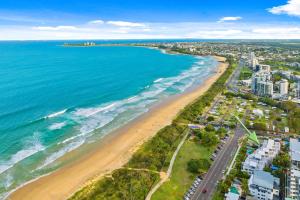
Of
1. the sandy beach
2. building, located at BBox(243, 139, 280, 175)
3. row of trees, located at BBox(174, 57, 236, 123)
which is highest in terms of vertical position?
row of trees, located at BBox(174, 57, 236, 123)

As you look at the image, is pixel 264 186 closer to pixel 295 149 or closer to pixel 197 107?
pixel 295 149

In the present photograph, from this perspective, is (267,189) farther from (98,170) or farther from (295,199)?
(98,170)

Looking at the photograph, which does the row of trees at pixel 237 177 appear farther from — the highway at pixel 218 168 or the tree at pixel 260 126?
the tree at pixel 260 126

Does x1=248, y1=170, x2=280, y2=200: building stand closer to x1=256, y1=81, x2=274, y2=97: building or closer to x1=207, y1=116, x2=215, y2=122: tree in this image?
x1=207, y1=116, x2=215, y2=122: tree

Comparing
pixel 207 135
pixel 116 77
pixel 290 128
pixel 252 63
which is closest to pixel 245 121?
pixel 290 128

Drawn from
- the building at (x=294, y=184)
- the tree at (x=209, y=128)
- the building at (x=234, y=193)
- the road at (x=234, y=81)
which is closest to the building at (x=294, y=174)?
the building at (x=294, y=184)

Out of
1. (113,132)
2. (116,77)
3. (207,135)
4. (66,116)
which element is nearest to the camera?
(207,135)

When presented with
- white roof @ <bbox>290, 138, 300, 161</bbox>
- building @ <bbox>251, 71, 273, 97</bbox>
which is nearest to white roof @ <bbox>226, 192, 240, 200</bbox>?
white roof @ <bbox>290, 138, 300, 161</bbox>
